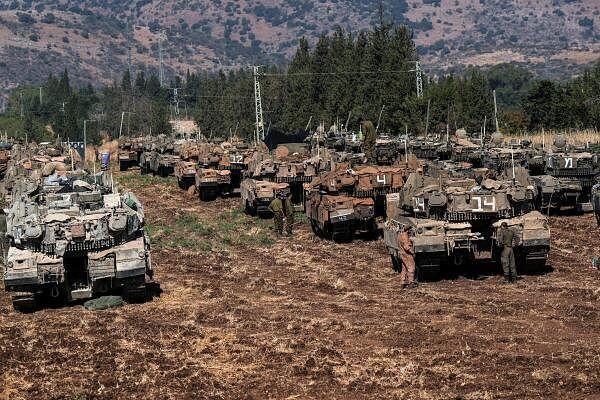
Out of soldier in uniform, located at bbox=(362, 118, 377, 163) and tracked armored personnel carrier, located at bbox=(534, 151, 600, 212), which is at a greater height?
soldier in uniform, located at bbox=(362, 118, 377, 163)

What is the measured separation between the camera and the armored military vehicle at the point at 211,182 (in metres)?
38.3

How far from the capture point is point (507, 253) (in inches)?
760

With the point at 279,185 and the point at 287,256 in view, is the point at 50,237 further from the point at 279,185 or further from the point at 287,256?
the point at 279,185

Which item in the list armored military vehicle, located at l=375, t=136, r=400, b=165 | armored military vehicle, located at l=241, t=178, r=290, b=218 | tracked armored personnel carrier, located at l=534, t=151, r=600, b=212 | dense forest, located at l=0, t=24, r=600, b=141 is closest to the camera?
tracked armored personnel carrier, located at l=534, t=151, r=600, b=212

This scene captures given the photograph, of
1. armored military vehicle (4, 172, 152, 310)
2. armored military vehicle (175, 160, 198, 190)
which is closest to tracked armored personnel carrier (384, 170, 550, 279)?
armored military vehicle (4, 172, 152, 310)

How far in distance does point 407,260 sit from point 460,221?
1.43m

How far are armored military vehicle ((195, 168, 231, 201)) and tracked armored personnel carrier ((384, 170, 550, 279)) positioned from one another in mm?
17700

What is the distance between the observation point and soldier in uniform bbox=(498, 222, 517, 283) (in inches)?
758

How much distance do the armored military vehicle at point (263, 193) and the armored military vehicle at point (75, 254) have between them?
1194 cm

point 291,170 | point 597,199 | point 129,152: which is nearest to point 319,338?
point 597,199

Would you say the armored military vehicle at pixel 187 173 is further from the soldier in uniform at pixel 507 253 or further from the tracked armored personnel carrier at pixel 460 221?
the soldier in uniform at pixel 507 253

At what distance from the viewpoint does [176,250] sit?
2669 cm

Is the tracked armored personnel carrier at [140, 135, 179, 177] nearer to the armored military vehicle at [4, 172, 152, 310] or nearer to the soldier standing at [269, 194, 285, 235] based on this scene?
the soldier standing at [269, 194, 285, 235]

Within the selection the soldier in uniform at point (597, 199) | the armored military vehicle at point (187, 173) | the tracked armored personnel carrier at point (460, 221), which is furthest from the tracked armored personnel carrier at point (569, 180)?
the armored military vehicle at point (187, 173)
